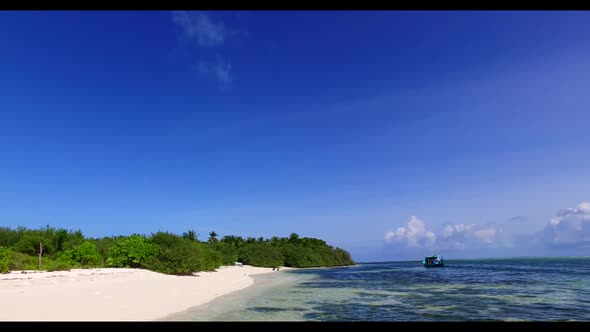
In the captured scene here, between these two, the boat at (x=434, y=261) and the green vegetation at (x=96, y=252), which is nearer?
the green vegetation at (x=96, y=252)

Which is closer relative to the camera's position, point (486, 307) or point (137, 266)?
point (486, 307)

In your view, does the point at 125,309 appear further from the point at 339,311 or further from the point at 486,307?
the point at 486,307

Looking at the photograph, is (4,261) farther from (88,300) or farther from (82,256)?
(88,300)

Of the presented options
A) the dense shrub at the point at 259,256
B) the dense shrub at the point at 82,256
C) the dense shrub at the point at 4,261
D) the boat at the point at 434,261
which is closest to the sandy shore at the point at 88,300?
the dense shrub at the point at 4,261

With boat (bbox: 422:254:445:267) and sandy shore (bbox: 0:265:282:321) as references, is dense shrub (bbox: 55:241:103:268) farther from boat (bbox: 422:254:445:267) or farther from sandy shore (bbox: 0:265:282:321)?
boat (bbox: 422:254:445:267)

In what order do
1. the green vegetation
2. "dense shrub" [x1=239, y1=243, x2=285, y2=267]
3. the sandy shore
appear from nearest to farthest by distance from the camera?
1. the sandy shore
2. the green vegetation
3. "dense shrub" [x1=239, y1=243, x2=285, y2=267]

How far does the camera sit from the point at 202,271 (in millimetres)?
46219

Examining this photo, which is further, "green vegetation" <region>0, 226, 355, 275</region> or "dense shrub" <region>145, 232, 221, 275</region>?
"dense shrub" <region>145, 232, 221, 275</region>

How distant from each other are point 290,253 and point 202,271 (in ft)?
192

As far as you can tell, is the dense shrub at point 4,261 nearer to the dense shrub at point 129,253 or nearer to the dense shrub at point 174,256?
the dense shrub at point 129,253

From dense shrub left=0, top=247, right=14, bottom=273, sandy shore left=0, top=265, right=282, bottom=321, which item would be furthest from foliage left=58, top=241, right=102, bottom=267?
sandy shore left=0, top=265, right=282, bottom=321

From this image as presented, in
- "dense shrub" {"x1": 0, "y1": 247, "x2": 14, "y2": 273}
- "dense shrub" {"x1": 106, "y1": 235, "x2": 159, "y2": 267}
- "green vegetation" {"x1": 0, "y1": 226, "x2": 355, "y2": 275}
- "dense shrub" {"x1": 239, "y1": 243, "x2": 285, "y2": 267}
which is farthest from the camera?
"dense shrub" {"x1": 239, "y1": 243, "x2": 285, "y2": 267}
